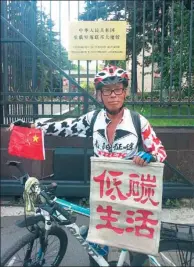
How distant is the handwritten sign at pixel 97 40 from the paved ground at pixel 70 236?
2.15 meters

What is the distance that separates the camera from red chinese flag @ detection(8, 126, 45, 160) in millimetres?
2826

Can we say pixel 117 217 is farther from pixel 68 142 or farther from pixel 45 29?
pixel 45 29

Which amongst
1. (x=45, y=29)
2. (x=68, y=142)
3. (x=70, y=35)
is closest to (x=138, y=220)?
(x=68, y=142)

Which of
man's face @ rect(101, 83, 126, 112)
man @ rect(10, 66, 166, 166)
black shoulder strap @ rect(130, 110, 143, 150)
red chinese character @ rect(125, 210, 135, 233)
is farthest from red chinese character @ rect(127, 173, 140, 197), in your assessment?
man's face @ rect(101, 83, 126, 112)

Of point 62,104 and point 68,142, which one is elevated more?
point 62,104

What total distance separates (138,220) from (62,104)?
2.92 metres

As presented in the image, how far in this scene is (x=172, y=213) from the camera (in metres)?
4.59

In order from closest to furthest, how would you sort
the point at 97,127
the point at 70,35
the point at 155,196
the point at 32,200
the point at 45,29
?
the point at 155,196
the point at 32,200
the point at 97,127
the point at 70,35
the point at 45,29

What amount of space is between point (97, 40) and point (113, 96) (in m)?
2.50

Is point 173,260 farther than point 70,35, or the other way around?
point 70,35

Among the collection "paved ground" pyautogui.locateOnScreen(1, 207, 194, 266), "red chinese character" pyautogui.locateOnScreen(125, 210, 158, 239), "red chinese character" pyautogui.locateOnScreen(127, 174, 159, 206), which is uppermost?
"red chinese character" pyautogui.locateOnScreen(127, 174, 159, 206)

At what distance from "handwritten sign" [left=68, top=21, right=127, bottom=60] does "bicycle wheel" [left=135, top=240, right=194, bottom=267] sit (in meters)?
2.95

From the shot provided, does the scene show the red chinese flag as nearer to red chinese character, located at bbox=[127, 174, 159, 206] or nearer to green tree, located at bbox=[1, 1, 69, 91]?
red chinese character, located at bbox=[127, 174, 159, 206]

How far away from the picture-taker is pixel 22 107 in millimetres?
5250
